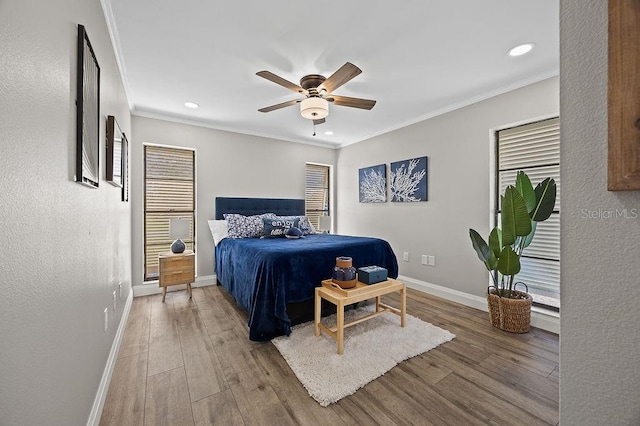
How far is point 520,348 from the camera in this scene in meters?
2.29

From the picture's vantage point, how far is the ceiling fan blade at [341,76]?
6.74ft

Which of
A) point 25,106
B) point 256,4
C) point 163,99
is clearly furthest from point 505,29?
point 163,99

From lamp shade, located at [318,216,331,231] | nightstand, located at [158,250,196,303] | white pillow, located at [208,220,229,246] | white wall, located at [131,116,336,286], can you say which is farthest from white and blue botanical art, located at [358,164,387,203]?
nightstand, located at [158,250,196,303]

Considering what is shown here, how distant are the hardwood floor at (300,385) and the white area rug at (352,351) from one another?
0.21ft

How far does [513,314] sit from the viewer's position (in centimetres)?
254

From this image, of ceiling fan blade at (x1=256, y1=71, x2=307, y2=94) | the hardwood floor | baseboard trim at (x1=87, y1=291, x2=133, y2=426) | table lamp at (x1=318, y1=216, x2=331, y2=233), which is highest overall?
ceiling fan blade at (x1=256, y1=71, x2=307, y2=94)

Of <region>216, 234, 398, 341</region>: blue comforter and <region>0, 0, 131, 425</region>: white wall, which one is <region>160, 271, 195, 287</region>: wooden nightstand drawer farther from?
<region>0, 0, 131, 425</region>: white wall

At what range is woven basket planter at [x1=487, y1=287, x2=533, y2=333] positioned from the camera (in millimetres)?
2527

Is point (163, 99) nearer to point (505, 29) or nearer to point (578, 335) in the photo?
point (505, 29)

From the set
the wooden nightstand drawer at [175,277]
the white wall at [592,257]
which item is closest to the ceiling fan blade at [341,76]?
the white wall at [592,257]

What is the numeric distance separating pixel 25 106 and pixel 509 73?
12.0 feet

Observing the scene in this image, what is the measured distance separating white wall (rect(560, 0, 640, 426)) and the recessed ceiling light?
6.79 feet

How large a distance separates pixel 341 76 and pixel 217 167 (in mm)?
2812

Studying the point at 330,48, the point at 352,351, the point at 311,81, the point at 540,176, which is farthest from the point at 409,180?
the point at 352,351
